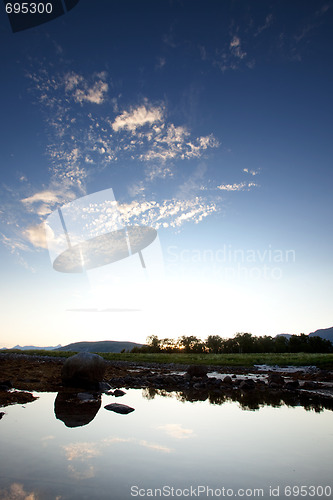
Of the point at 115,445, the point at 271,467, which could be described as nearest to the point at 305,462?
the point at 271,467

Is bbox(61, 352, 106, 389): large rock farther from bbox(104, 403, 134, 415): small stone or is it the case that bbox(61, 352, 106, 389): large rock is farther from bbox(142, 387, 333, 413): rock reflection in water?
bbox(104, 403, 134, 415): small stone

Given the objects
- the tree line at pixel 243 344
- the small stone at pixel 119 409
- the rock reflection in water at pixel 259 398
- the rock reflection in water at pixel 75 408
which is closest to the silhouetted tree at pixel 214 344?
the tree line at pixel 243 344

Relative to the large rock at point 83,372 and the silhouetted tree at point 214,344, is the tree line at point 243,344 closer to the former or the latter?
the silhouetted tree at point 214,344

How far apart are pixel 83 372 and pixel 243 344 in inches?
3585

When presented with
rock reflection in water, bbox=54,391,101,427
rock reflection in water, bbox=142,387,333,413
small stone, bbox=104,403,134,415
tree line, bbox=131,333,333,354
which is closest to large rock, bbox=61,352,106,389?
rock reflection in water, bbox=54,391,101,427

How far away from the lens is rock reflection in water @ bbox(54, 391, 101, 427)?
27.7 ft

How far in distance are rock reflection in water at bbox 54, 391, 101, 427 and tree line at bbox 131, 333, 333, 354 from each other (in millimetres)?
89503

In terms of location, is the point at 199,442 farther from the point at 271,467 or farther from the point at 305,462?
the point at 305,462

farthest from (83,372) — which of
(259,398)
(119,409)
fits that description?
(259,398)

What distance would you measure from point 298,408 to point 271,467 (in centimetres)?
694

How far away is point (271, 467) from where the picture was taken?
18.3ft

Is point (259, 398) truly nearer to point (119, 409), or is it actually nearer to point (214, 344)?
point (119, 409)

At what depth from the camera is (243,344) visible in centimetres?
9600

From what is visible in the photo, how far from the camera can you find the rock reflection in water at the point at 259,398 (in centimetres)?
1179
